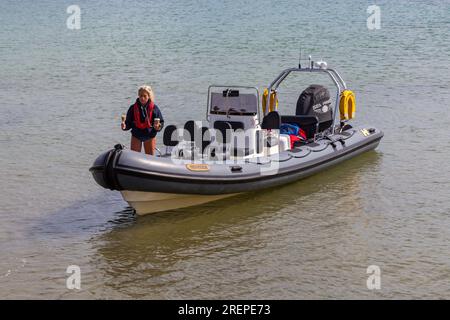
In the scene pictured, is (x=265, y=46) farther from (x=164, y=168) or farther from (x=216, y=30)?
(x=164, y=168)

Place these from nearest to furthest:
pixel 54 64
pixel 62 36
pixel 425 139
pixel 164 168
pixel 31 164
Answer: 1. pixel 164 168
2. pixel 31 164
3. pixel 425 139
4. pixel 54 64
5. pixel 62 36

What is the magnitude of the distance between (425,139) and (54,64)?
962 centimetres

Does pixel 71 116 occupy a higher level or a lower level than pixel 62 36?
lower

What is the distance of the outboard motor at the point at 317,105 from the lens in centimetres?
1030

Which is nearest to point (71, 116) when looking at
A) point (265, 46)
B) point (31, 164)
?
point (31, 164)

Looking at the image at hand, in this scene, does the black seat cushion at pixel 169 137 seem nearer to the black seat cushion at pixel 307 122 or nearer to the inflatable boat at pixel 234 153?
the inflatable boat at pixel 234 153

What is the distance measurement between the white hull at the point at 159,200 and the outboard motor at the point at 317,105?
225 centimetres

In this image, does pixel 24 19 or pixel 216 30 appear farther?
pixel 24 19

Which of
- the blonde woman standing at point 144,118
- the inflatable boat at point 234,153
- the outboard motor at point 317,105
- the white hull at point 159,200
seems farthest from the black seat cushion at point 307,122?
the blonde woman standing at point 144,118

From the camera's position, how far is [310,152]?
927 centimetres

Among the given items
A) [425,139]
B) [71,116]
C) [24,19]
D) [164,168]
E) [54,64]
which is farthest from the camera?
[24,19]

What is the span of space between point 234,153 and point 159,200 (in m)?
1.06

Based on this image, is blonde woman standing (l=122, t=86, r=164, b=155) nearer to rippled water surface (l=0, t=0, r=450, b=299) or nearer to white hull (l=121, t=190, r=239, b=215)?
white hull (l=121, t=190, r=239, b=215)

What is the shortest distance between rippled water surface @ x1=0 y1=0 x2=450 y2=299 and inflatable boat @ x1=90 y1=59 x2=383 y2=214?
25 centimetres
